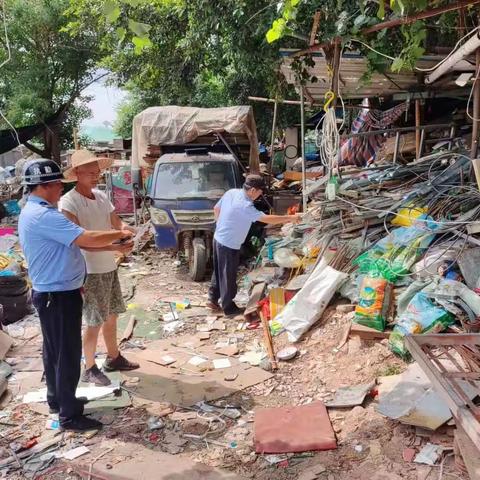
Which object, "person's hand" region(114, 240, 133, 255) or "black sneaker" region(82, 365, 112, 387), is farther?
"black sneaker" region(82, 365, 112, 387)

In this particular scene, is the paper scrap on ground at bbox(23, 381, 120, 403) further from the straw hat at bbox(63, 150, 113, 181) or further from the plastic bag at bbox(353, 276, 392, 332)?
the plastic bag at bbox(353, 276, 392, 332)

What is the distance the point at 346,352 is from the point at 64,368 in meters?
2.47

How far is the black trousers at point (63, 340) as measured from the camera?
143 inches

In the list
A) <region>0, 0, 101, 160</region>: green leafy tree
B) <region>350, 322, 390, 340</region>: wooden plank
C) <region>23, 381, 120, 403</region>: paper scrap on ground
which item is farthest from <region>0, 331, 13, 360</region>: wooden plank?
<region>0, 0, 101, 160</region>: green leafy tree

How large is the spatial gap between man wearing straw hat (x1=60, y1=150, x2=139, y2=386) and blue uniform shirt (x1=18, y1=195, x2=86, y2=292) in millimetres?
391

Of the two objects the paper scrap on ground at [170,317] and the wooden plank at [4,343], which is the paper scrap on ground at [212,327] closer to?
the paper scrap on ground at [170,317]

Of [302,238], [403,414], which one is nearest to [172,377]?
[403,414]

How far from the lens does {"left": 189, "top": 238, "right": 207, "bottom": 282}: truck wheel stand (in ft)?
25.3

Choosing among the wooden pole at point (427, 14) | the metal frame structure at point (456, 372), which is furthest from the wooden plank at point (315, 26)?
the metal frame structure at point (456, 372)

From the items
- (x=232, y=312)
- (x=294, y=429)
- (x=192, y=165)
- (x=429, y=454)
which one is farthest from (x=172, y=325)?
(x=429, y=454)

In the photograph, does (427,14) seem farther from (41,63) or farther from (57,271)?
(41,63)

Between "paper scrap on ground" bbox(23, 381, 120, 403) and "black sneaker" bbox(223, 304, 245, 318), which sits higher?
"paper scrap on ground" bbox(23, 381, 120, 403)

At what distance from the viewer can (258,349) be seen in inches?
209

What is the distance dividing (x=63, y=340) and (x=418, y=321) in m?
2.81
